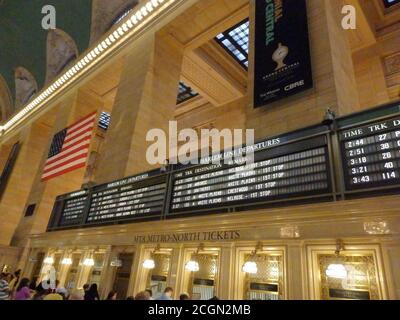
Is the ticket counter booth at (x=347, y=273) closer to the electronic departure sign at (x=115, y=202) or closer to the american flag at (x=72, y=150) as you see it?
the electronic departure sign at (x=115, y=202)

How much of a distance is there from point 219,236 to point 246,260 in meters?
0.56

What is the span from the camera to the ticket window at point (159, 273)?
220 inches

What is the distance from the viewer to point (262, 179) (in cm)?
463

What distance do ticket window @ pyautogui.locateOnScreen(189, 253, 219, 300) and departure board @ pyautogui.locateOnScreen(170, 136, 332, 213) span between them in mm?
881

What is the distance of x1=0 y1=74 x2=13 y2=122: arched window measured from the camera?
23.6 metres

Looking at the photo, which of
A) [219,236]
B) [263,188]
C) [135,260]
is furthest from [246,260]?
[135,260]

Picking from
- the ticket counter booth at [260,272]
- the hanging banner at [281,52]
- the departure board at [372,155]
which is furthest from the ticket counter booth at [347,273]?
the hanging banner at [281,52]

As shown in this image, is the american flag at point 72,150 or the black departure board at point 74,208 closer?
the black departure board at point 74,208

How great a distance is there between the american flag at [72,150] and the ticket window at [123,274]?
437 cm

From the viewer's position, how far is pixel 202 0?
10023mm

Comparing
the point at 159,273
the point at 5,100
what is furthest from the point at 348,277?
the point at 5,100

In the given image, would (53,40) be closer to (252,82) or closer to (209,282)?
(252,82)

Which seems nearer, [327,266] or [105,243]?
[327,266]
